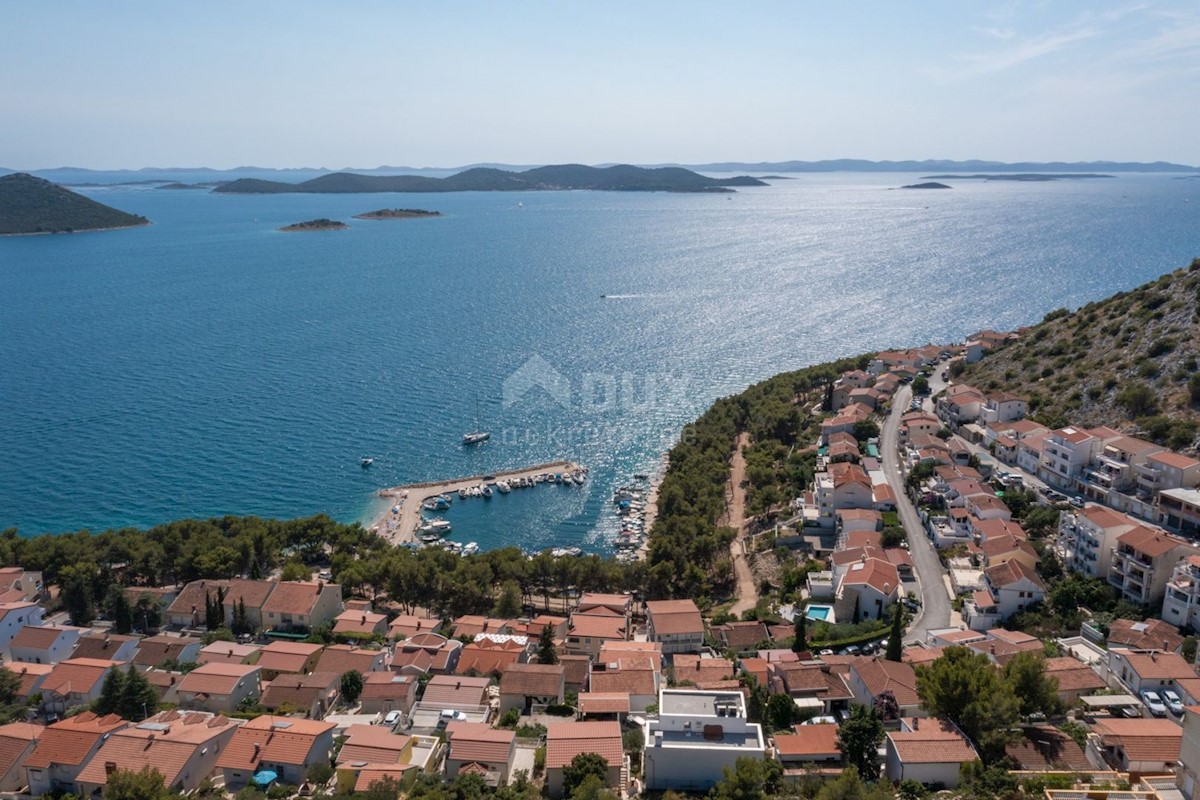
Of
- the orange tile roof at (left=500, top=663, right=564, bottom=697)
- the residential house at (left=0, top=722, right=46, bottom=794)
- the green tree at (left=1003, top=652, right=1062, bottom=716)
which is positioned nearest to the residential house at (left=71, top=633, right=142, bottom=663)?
the residential house at (left=0, top=722, right=46, bottom=794)

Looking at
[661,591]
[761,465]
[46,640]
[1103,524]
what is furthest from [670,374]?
[46,640]

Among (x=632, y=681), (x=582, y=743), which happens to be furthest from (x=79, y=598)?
(x=582, y=743)

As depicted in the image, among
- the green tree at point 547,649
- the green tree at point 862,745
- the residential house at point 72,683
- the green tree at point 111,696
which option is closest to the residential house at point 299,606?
the residential house at point 72,683

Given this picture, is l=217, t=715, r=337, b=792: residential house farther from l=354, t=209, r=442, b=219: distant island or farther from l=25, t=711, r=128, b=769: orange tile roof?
l=354, t=209, r=442, b=219: distant island

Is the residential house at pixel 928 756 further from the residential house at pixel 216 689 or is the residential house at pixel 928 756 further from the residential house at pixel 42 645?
the residential house at pixel 42 645

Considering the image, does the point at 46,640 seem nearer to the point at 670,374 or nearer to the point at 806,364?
the point at 670,374

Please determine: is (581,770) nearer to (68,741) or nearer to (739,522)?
(68,741)
